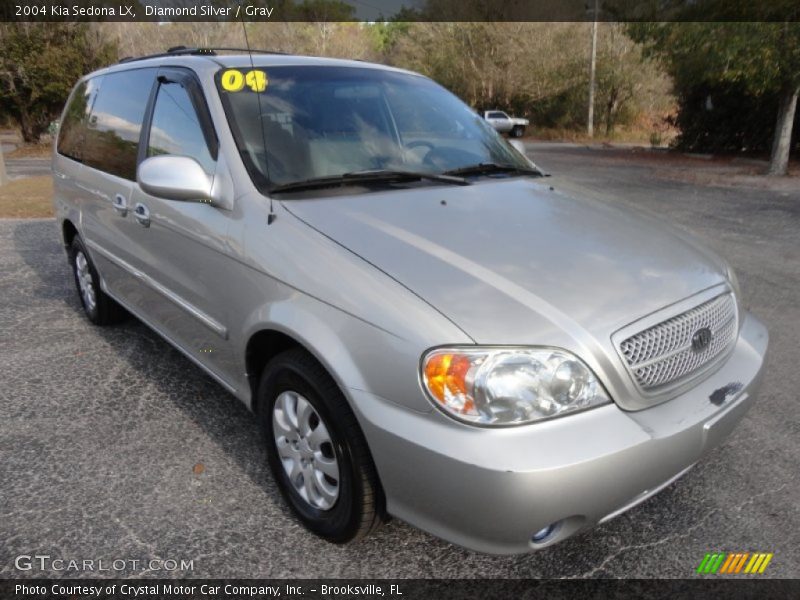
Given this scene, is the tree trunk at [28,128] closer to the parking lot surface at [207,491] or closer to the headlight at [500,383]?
the parking lot surface at [207,491]

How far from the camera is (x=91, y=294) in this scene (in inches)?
184

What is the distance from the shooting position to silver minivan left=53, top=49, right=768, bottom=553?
1862 millimetres

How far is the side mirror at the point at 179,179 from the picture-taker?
2605 millimetres

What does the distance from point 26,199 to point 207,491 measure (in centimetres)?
1054

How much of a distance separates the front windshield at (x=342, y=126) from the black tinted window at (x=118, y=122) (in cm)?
89

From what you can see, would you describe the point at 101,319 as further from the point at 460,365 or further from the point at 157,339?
the point at 460,365

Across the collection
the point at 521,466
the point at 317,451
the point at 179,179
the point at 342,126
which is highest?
the point at 342,126

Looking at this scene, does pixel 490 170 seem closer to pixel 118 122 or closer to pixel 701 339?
pixel 701 339

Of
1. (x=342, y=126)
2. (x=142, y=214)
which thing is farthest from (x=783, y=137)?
(x=142, y=214)

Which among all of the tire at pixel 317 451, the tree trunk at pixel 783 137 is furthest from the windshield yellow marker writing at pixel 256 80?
the tree trunk at pixel 783 137

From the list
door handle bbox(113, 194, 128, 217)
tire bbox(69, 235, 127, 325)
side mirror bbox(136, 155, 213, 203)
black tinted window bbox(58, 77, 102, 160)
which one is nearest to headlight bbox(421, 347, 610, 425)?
side mirror bbox(136, 155, 213, 203)

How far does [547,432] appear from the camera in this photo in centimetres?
183

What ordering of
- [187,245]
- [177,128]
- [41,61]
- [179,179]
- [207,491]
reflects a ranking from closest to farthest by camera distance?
[179,179]
[207,491]
[187,245]
[177,128]
[41,61]

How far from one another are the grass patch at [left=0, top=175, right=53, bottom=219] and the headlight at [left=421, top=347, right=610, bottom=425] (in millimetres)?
9633
